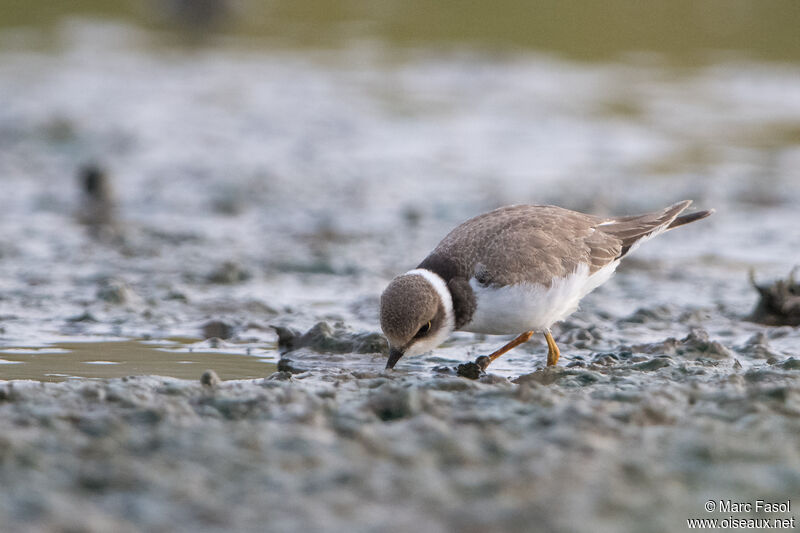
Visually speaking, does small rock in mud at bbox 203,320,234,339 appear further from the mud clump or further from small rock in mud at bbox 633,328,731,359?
the mud clump

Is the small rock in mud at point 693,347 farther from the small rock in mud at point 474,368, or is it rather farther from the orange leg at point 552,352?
the small rock in mud at point 474,368

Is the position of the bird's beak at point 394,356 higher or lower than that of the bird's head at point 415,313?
lower

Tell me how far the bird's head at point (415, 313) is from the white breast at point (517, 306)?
0.19 metres

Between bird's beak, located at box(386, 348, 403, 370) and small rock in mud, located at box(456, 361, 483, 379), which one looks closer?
bird's beak, located at box(386, 348, 403, 370)

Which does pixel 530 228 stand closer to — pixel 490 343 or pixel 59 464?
pixel 490 343

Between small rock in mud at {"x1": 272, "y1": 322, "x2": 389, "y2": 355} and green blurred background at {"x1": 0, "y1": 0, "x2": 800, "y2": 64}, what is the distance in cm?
1441

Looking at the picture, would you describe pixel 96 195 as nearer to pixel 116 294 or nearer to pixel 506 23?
pixel 116 294

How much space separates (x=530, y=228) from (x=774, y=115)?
1105cm

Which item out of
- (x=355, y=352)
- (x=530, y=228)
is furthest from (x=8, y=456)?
(x=530, y=228)

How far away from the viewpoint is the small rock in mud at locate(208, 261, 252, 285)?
383 inches

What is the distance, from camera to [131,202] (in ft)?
41.6

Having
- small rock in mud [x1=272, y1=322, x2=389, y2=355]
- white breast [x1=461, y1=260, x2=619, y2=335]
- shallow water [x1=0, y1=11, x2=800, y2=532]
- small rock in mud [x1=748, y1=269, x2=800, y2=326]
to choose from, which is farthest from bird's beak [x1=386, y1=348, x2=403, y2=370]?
small rock in mud [x1=748, y1=269, x2=800, y2=326]

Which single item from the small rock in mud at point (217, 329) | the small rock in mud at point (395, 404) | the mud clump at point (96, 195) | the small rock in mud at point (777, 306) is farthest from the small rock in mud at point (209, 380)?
the mud clump at point (96, 195)

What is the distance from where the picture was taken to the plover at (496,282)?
268 inches
